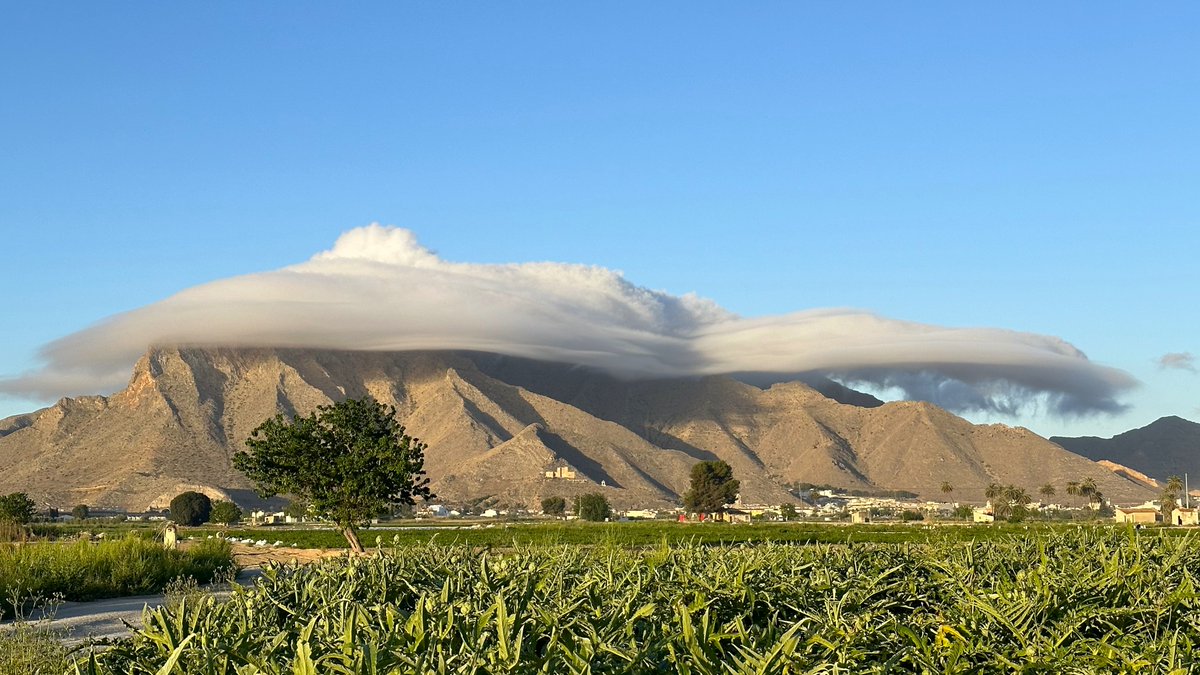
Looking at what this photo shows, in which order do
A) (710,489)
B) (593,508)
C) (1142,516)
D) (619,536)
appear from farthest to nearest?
1. (710,489)
2. (593,508)
3. (1142,516)
4. (619,536)

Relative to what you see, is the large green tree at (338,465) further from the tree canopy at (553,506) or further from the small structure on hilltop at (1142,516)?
the tree canopy at (553,506)

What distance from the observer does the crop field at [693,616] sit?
17.6 feet

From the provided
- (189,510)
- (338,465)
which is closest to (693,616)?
(338,465)

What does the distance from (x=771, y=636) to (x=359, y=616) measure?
2065 millimetres

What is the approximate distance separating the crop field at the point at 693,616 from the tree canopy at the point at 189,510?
13968cm

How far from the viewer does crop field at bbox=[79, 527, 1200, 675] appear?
5379mm

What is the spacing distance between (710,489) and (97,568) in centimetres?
14655

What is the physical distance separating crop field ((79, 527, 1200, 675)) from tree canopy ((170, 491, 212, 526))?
458 feet

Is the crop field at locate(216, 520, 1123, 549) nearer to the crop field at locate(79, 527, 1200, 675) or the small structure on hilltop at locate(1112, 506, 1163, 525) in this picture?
the crop field at locate(79, 527, 1200, 675)

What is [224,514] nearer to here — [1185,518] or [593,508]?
[593,508]

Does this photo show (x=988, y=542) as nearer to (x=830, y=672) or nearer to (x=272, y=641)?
(x=830, y=672)

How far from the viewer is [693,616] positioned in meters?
7.48

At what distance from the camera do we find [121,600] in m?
27.0

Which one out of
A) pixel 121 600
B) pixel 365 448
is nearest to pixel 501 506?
pixel 365 448
